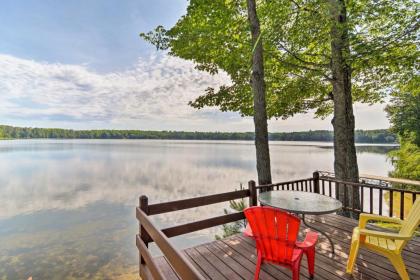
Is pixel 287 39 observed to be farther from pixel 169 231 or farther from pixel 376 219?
pixel 169 231

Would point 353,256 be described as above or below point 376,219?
below

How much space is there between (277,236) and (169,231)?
1517mm

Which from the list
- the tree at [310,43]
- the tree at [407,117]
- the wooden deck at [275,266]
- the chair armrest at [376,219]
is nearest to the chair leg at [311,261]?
the wooden deck at [275,266]

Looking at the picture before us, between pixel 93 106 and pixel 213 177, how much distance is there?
2747cm

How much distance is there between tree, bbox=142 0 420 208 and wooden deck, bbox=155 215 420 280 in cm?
244

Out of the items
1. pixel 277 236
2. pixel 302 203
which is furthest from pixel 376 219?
pixel 277 236

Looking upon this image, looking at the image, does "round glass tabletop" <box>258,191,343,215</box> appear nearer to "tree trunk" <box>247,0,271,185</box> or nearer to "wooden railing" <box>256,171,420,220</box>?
"wooden railing" <box>256,171,420,220</box>

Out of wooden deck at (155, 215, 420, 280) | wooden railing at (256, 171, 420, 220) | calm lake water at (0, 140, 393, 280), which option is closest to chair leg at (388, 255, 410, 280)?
wooden deck at (155, 215, 420, 280)

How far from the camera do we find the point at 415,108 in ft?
50.0

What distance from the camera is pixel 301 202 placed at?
3082 millimetres

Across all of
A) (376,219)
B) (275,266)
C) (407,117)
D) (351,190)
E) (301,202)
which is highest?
(407,117)

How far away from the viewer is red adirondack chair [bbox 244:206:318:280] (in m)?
2.09

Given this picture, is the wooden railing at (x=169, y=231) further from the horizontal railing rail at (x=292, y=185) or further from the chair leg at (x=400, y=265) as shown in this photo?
the chair leg at (x=400, y=265)

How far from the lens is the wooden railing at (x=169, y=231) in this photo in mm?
1373
